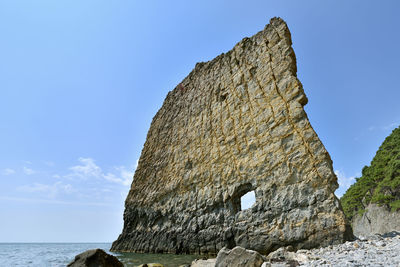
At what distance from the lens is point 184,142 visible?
21.2 meters

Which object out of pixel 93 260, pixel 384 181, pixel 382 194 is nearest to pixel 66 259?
pixel 93 260

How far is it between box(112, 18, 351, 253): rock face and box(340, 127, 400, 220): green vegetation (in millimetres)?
14594

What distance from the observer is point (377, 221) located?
76.5 feet

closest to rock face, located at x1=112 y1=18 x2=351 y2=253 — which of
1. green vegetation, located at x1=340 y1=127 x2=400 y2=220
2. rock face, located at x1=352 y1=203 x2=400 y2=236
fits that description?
rock face, located at x1=352 y1=203 x2=400 y2=236

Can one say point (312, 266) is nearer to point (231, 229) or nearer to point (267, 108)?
point (231, 229)

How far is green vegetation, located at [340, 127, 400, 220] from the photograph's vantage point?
21.1 meters

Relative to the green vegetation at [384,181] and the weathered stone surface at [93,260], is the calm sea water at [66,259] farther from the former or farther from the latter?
the green vegetation at [384,181]

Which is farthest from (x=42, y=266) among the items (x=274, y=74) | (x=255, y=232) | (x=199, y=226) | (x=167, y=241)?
(x=274, y=74)

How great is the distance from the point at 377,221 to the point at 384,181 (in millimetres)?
4491

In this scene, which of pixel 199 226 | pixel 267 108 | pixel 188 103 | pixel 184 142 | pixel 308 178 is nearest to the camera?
pixel 308 178

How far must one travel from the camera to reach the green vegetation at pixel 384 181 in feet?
69.1

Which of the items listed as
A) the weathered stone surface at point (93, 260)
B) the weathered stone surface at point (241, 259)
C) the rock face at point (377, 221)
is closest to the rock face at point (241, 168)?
the weathered stone surface at point (241, 259)

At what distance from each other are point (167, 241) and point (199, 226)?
3839 mm

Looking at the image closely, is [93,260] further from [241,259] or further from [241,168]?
[241,168]
